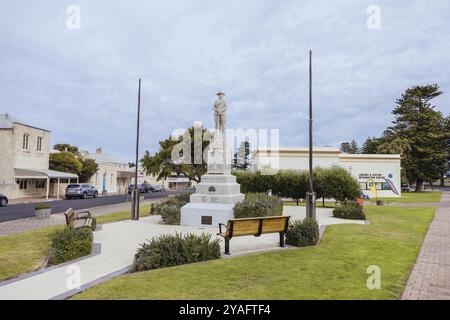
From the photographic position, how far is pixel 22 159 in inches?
1293

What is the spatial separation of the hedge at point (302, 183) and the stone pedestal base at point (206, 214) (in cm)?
1226

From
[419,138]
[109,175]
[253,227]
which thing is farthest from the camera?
[419,138]

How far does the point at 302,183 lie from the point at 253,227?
1727 centimetres

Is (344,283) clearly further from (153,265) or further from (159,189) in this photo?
(159,189)

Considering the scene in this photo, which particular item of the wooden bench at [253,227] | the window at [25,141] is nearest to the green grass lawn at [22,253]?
the wooden bench at [253,227]

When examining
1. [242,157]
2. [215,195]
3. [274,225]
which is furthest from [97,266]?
[242,157]

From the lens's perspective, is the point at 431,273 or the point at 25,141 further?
the point at 25,141

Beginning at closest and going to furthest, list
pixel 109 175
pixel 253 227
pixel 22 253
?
pixel 22 253 < pixel 253 227 < pixel 109 175

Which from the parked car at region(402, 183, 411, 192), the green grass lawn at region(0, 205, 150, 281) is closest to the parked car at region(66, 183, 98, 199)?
the green grass lawn at region(0, 205, 150, 281)

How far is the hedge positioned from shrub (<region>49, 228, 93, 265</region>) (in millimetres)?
18760

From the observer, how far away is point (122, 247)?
8.89 m

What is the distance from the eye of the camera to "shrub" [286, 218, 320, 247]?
347 inches

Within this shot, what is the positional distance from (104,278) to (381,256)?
6.22 meters

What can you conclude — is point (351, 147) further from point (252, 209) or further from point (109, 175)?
point (252, 209)
